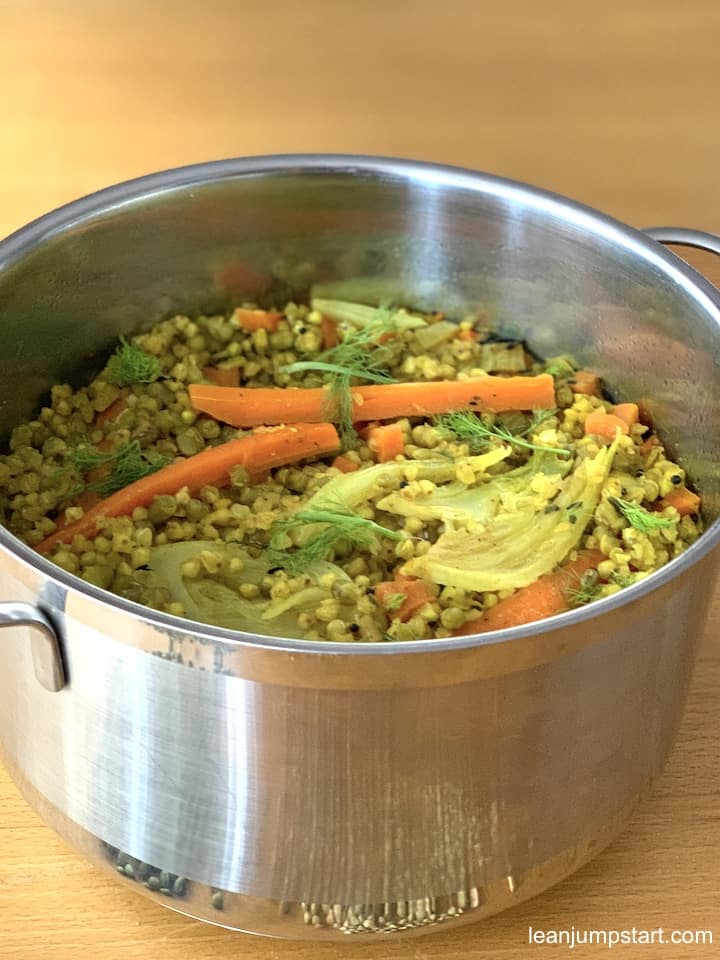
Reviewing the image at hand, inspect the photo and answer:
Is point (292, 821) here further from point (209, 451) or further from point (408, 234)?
point (408, 234)

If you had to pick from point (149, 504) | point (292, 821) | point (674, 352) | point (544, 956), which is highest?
point (674, 352)

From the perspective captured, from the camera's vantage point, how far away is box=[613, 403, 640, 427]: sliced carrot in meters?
1.28

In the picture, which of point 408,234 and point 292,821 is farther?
point 408,234

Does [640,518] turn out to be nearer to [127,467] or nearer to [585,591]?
[585,591]

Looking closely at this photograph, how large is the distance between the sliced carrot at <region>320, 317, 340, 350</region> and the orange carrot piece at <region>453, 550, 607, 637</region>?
414 mm

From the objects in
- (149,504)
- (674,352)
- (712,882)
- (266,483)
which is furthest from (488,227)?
(712,882)

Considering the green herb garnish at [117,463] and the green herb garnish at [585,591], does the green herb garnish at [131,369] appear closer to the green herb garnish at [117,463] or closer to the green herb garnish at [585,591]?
the green herb garnish at [117,463]

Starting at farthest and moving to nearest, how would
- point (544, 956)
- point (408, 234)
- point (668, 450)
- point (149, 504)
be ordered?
point (408, 234), point (668, 450), point (149, 504), point (544, 956)

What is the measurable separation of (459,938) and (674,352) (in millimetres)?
565

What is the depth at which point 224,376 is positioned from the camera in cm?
136

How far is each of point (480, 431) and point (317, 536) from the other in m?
0.24

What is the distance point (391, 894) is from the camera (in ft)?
2.96

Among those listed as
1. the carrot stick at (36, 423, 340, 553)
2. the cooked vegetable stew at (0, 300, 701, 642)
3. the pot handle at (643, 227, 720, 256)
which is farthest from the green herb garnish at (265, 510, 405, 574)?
the pot handle at (643, 227, 720, 256)

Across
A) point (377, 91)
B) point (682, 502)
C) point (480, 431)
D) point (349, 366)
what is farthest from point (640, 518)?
point (377, 91)
